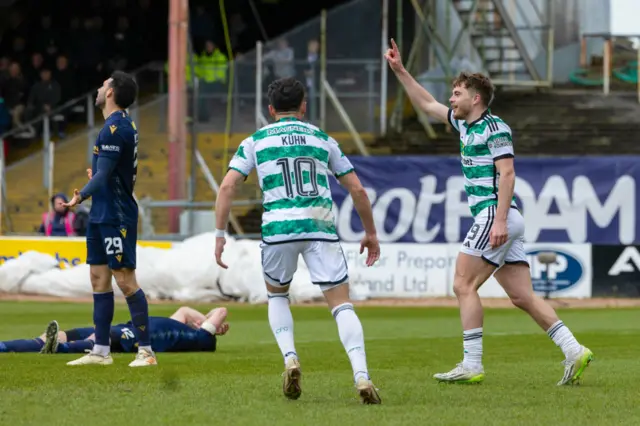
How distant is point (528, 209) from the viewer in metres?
24.4

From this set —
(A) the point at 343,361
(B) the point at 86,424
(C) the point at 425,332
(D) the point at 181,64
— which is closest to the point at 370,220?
(B) the point at 86,424

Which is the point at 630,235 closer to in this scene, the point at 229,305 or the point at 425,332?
the point at 229,305

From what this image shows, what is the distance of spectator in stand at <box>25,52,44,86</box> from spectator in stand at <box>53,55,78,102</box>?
1.77ft

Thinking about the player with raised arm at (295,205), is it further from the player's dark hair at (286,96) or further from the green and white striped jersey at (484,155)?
the green and white striped jersey at (484,155)

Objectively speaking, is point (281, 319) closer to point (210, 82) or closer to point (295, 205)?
point (295, 205)

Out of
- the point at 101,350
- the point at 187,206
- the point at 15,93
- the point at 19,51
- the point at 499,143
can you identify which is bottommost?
the point at 101,350

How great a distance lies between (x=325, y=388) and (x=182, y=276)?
13094mm

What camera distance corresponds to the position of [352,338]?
8500 mm

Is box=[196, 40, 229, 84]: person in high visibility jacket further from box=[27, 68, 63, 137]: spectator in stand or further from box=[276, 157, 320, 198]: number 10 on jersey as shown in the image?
box=[276, 157, 320, 198]: number 10 on jersey

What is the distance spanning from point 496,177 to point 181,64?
18.6 meters

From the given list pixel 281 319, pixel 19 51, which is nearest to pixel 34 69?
pixel 19 51

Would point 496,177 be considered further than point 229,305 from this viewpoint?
No

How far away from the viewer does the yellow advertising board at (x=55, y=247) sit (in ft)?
77.4

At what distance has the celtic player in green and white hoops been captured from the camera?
31.9 feet
